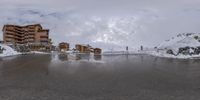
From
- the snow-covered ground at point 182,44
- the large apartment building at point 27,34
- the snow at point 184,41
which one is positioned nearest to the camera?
the snow-covered ground at point 182,44

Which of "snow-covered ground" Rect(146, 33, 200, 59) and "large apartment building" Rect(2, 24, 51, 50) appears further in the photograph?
"large apartment building" Rect(2, 24, 51, 50)

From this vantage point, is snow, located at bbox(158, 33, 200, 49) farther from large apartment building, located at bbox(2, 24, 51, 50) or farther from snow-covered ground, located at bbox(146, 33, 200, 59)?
large apartment building, located at bbox(2, 24, 51, 50)

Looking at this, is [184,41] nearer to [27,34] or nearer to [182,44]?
[182,44]

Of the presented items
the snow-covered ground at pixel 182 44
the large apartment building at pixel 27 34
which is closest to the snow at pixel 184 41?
the snow-covered ground at pixel 182 44

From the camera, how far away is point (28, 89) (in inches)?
471

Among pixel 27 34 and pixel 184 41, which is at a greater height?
pixel 27 34

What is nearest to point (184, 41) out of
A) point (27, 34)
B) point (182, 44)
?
point (182, 44)

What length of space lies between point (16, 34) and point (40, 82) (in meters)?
104

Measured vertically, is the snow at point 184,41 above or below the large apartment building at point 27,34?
below

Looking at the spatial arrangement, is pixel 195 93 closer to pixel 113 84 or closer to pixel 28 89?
pixel 113 84

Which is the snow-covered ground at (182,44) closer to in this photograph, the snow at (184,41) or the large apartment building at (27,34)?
the snow at (184,41)

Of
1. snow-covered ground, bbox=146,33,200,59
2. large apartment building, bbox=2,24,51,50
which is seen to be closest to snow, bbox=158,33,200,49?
snow-covered ground, bbox=146,33,200,59

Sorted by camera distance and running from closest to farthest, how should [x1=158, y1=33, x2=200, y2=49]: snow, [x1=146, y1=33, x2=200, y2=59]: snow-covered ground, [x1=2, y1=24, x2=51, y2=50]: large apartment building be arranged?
1. [x1=146, y1=33, x2=200, y2=59]: snow-covered ground
2. [x1=158, y1=33, x2=200, y2=49]: snow
3. [x1=2, y1=24, x2=51, y2=50]: large apartment building

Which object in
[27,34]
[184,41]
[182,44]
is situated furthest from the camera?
[27,34]
